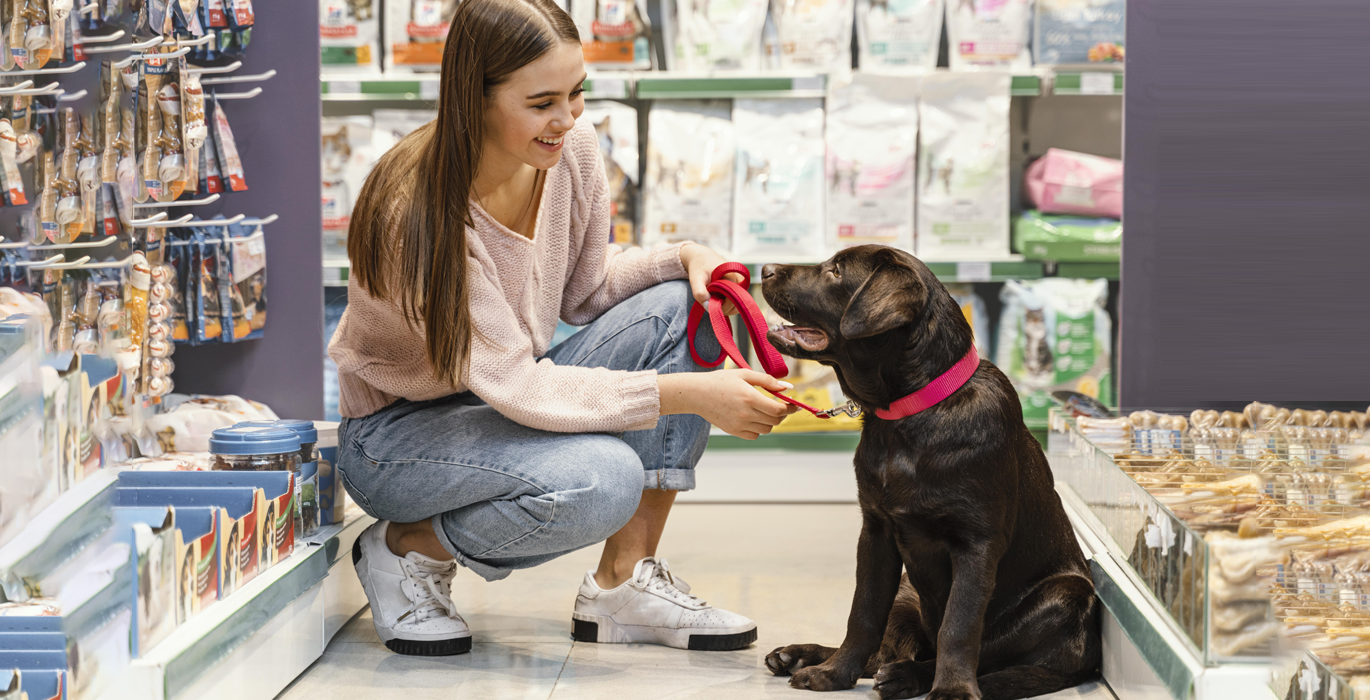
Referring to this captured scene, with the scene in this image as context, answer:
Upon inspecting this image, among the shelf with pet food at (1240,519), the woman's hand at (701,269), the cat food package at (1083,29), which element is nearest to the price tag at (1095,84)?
the cat food package at (1083,29)

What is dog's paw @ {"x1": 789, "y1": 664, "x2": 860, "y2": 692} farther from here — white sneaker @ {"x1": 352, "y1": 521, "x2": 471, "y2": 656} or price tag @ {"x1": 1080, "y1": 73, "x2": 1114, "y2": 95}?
price tag @ {"x1": 1080, "y1": 73, "x2": 1114, "y2": 95}

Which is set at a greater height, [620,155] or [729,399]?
[620,155]

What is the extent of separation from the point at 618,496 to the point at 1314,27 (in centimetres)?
144

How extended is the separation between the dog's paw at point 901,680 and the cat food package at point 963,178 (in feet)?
5.75

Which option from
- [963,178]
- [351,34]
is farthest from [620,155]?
[963,178]

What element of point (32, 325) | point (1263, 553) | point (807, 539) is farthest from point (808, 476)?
point (32, 325)

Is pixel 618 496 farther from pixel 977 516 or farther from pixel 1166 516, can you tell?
pixel 1166 516

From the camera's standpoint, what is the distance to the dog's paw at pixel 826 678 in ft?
5.33

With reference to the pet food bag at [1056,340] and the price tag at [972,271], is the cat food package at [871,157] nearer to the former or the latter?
the price tag at [972,271]

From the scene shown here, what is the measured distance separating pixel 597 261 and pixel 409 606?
2.14 ft

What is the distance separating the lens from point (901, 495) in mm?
1526

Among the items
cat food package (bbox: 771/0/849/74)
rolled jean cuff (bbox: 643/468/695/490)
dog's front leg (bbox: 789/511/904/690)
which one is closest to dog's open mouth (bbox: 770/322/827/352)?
dog's front leg (bbox: 789/511/904/690)

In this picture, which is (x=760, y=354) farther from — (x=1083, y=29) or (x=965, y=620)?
(x=1083, y=29)

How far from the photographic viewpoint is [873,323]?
148 cm
